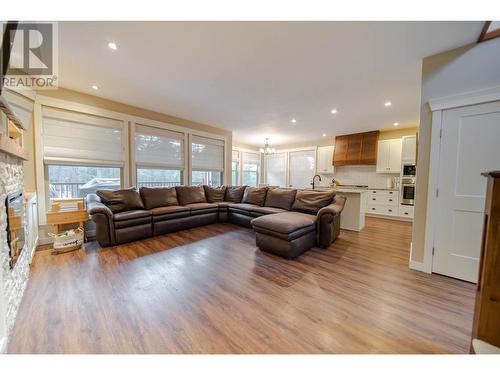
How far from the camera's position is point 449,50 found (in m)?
2.12

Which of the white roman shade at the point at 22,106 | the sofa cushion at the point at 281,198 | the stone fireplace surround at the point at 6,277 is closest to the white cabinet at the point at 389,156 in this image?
the sofa cushion at the point at 281,198

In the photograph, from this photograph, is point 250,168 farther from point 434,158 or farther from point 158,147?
point 434,158

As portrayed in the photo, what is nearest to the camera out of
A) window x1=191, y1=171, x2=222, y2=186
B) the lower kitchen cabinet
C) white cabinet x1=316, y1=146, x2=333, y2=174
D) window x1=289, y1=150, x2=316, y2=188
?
the lower kitchen cabinet

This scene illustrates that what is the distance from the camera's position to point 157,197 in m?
3.93

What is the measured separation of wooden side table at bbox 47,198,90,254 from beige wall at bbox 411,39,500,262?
4909mm

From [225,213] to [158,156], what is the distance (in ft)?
6.92

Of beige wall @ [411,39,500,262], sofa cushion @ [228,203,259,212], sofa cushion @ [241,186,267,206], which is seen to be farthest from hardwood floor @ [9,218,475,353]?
sofa cushion @ [241,186,267,206]

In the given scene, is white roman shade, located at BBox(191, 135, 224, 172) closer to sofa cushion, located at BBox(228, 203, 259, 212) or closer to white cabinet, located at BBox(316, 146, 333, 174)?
sofa cushion, located at BBox(228, 203, 259, 212)

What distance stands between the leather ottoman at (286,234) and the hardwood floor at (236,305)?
0.45 ft

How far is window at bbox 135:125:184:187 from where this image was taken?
4.30 meters

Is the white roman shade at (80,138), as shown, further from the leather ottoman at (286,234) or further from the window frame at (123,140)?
the leather ottoman at (286,234)

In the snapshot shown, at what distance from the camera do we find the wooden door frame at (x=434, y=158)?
6.82ft

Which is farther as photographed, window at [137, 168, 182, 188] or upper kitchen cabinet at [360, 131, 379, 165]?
upper kitchen cabinet at [360, 131, 379, 165]

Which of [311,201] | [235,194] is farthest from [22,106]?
[311,201]
